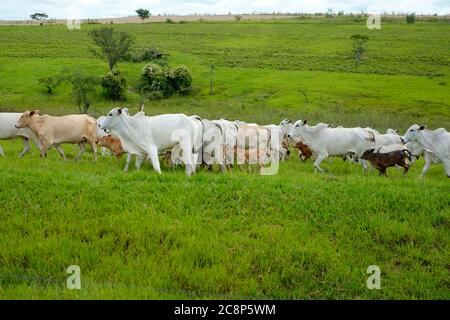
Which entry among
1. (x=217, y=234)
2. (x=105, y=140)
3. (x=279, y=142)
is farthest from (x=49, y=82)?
(x=217, y=234)

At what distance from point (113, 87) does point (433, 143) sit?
4611 cm

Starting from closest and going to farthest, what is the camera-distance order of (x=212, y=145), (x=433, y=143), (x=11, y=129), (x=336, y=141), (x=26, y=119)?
1. (x=212, y=145)
2. (x=433, y=143)
3. (x=26, y=119)
4. (x=336, y=141)
5. (x=11, y=129)

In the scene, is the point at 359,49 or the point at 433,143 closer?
the point at 433,143

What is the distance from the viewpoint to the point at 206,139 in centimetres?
1512

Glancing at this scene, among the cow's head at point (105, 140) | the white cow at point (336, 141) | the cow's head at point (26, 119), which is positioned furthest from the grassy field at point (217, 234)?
the cow's head at point (26, 119)

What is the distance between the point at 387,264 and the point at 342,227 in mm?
1176

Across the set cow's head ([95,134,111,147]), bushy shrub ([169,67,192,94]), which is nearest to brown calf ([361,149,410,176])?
cow's head ([95,134,111,147])

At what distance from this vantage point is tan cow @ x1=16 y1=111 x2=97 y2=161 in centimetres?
1652

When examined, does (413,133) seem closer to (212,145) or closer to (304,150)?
(304,150)

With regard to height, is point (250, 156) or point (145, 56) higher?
point (145, 56)

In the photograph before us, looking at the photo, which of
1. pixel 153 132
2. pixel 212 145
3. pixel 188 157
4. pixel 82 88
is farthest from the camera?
pixel 82 88

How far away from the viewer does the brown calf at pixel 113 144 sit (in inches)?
691

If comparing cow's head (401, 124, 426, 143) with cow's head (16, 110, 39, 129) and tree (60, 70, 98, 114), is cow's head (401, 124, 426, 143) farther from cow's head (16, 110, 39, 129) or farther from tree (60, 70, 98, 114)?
tree (60, 70, 98, 114)
